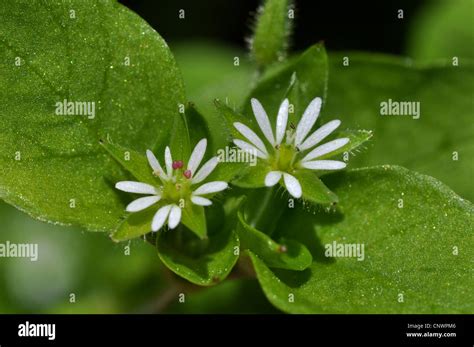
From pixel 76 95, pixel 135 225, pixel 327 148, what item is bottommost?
pixel 135 225

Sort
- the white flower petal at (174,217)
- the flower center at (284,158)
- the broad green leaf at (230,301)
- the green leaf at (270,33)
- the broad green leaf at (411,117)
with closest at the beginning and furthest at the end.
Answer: the white flower petal at (174,217)
the flower center at (284,158)
the green leaf at (270,33)
the broad green leaf at (411,117)
the broad green leaf at (230,301)

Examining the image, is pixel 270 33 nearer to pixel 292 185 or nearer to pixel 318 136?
pixel 318 136

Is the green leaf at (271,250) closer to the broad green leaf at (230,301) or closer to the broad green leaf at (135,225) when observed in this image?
the broad green leaf at (135,225)

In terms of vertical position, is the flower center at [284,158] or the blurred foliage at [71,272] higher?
the flower center at [284,158]

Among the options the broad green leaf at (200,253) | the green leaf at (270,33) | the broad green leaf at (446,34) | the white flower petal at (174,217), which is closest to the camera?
the white flower petal at (174,217)

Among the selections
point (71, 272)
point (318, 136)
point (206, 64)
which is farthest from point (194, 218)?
point (206, 64)

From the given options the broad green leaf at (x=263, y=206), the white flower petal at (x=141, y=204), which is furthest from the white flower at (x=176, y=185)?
the broad green leaf at (x=263, y=206)
